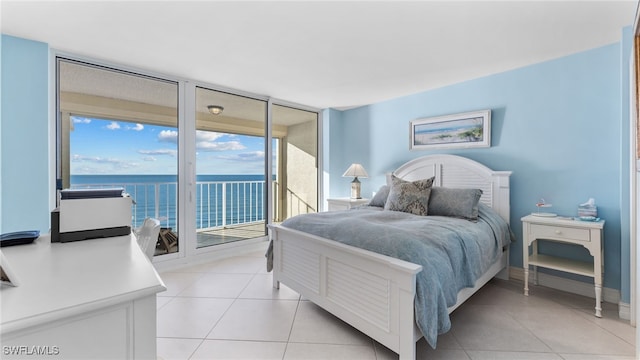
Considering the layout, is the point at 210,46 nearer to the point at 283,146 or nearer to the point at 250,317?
the point at 250,317

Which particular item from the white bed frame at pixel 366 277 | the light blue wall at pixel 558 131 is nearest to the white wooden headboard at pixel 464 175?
the white bed frame at pixel 366 277

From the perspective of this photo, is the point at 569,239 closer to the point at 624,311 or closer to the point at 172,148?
the point at 624,311

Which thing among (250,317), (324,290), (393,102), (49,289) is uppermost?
(393,102)

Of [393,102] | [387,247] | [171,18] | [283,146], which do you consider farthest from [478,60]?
[283,146]

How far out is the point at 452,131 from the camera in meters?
3.42

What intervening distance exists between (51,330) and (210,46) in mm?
2375

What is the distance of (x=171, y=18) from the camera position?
200cm

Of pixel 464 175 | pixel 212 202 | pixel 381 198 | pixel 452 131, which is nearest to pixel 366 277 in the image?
A: pixel 381 198

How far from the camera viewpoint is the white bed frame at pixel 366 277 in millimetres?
1565

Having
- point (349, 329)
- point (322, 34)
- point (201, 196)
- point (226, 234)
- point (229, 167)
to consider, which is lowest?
point (349, 329)

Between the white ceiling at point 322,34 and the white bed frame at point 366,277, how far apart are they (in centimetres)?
129

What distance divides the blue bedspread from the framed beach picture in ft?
3.36

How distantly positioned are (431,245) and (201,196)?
348 centimetres

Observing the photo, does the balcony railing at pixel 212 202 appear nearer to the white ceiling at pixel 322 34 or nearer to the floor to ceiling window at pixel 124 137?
the floor to ceiling window at pixel 124 137
